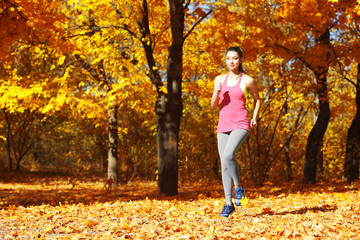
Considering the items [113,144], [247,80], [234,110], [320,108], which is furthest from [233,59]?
[113,144]

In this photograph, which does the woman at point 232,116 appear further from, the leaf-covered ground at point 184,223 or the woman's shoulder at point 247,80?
the leaf-covered ground at point 184,223

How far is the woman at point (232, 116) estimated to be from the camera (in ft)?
14.7

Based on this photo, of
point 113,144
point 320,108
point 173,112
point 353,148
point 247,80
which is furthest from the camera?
point 113,144

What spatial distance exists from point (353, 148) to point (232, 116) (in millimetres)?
8594

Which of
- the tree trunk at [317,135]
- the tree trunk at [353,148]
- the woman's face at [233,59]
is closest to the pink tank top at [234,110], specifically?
the woman's face at [233,59]

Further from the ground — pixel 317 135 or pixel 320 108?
pixel 320 108

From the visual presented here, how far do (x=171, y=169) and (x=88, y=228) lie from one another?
409cm

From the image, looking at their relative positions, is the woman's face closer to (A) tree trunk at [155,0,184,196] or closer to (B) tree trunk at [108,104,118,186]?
(A) tree trunk at [155,0,184,196]

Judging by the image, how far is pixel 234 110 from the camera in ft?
14.8

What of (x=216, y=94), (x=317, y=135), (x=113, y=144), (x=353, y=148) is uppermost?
(x=216, y=94)

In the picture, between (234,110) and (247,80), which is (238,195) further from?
(247,80)

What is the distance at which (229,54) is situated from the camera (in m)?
4.66

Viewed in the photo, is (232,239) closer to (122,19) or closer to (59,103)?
(122,19)

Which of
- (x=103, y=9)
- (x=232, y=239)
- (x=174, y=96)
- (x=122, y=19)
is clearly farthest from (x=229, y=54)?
(x=103, y=9)
